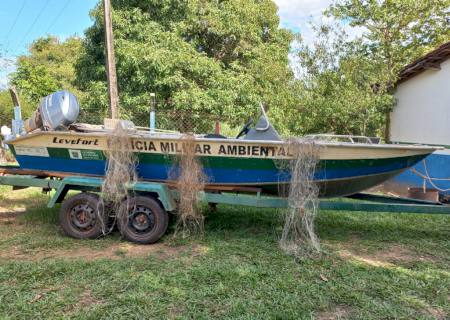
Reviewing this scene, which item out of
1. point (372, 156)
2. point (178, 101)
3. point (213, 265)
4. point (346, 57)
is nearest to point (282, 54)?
point (346, 57)

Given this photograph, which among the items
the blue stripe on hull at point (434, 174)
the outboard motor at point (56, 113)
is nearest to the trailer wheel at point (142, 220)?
the outboard motor at point (56, 113)

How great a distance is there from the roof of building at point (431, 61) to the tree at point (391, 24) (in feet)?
1.86

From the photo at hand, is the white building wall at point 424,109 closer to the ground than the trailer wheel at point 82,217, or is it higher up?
higher up

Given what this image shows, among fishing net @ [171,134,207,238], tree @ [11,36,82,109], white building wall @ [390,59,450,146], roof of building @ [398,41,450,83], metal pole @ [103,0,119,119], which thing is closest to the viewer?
fishing net @ [171,134,207,238]

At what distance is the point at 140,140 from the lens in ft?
14.6

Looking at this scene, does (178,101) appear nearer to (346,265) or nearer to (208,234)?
(208,234)

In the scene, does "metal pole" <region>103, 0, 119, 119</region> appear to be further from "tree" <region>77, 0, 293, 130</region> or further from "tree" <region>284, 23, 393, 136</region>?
"tree" <region>284, 23, 393, 136</region>

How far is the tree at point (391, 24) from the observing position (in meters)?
10.6

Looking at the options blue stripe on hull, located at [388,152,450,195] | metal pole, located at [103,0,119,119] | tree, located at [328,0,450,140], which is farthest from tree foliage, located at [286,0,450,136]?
metal pole, located at [103,0,119,119]

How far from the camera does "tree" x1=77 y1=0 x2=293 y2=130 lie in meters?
10.5

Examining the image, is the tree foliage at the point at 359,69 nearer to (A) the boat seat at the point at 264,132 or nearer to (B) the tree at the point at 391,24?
(B) the tree at the point at 391,24

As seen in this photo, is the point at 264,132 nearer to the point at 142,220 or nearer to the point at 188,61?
the point at 142,220

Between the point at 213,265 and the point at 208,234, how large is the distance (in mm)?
1120

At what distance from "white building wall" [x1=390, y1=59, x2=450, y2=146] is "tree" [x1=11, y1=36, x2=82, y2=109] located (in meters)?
10.8
